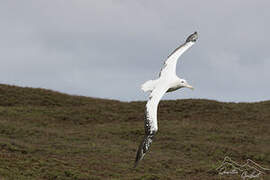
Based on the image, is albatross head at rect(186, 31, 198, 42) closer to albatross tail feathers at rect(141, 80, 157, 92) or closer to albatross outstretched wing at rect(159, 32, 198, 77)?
albatross outstretched wing at rect(159, 32, 198, 77)

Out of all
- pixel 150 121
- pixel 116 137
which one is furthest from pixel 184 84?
pixel 116 137

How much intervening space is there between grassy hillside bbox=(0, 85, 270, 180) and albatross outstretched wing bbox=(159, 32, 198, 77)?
607 centimetres

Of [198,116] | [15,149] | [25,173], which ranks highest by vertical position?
[198,116]

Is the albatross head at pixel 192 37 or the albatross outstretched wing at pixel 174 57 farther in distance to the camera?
the albatross head at pixel 192 37

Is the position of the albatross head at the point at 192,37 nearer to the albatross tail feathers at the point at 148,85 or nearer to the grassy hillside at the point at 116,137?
the albatross tail feathers at the point at 148,85

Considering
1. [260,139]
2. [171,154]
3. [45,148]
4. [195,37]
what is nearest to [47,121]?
[45,148]

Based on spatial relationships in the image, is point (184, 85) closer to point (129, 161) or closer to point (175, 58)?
point (175, 58)

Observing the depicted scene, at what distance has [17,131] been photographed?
30.6m

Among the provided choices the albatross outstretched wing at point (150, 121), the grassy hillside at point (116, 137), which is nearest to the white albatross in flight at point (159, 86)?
the albatross outstretched wing at point (150, 121)

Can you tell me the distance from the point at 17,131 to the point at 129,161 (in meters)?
8.52

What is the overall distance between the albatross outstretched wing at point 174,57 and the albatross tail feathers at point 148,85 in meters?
0.89

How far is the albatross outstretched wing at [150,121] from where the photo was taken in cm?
1199

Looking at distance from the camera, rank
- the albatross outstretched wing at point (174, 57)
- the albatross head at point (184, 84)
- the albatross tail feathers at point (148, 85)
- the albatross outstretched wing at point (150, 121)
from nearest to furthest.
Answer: the albatross outstretched wing at point (150, 121), the albatross tail feathers at point (148, 85), the albatross head at point (184, 84), the albatross outstretched wing at point (174, 57)

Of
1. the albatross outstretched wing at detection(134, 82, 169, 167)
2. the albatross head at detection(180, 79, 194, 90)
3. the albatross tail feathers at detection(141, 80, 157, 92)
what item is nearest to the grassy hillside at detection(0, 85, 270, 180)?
the albatross head at detection(180, 79, 194, 90)
